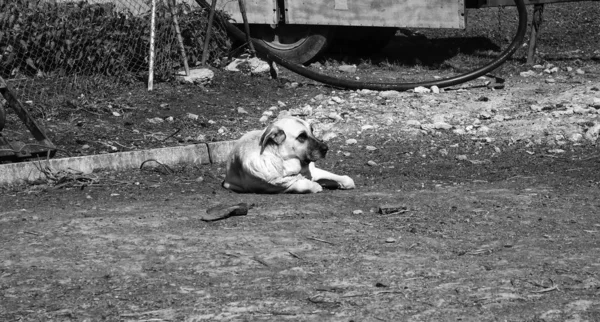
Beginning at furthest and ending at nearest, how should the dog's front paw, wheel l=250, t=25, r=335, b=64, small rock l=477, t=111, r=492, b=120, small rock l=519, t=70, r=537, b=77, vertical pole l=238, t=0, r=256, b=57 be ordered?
1. wheel l=250, t=25, r=335, b=64
2. small rock l=519, t=70, r=537, b=77
3. vertical pole l=238, t=0, r=256, b=57
4. small rock l=477, t=111, r=492, b=120
5. the dog's front paw

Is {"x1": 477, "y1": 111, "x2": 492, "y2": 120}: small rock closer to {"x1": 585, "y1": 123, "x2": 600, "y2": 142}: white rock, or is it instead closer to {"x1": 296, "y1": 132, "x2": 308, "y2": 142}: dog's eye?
{"x1": 585, "y1": 123, "x2": 600, "y2": 142}: white rock

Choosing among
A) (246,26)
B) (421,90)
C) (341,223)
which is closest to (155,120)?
(246,26)

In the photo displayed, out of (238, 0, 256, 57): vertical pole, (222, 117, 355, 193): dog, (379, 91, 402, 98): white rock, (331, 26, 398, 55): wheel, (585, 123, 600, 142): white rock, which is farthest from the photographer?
(331, 26, 398, 55): wheel

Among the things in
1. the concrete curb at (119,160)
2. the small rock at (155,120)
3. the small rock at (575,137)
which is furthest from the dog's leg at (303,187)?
the small rock at (155,120)

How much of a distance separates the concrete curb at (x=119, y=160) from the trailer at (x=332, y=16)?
454cm

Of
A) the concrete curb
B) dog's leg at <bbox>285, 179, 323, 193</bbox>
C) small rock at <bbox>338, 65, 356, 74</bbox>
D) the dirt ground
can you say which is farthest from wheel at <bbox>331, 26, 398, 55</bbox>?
dog's leg at <bbox>285, 179, 323, 193</bbox>

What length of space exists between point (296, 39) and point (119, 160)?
549 centimetres

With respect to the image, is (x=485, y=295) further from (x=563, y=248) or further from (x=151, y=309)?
(x=151, y=309)

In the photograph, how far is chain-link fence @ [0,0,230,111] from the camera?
11258 mm

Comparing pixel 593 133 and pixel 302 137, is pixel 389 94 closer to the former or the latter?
pixel 593 133

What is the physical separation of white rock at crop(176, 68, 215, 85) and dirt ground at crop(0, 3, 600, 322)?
55 cm

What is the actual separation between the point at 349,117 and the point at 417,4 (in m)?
3.20

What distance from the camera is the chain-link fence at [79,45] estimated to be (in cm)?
1126

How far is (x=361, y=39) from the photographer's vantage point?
1388cm
